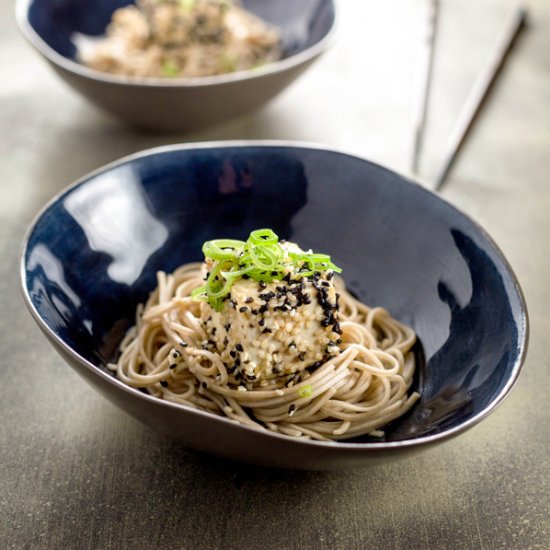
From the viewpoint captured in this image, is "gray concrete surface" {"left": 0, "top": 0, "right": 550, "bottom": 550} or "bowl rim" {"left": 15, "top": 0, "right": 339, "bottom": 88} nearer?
"gray concrete surface" {"left": 0, "top": 0, "right": 550, "bottom": 550}

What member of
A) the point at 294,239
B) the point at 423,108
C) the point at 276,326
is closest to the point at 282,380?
the point at 276,326

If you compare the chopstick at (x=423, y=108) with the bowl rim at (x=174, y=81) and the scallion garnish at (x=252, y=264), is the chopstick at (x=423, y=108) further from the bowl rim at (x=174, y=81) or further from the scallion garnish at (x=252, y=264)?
the scallion garnish at (x=252, y=264)

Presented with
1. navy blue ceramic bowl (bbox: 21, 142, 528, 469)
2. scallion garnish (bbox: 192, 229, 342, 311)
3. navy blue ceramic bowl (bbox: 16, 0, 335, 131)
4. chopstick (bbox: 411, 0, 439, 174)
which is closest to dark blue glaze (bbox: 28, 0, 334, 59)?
navy blue ceramic bowl (bbox: 16, 0, 335, 131)

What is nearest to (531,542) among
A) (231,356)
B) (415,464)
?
(415,464)

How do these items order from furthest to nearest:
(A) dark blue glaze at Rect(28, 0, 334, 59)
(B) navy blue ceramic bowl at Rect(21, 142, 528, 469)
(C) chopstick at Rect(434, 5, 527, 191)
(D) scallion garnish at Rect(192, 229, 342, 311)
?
(A) dark blue glaze at Rect(28, 0, 334, 59)
(C) chopstick at Rect(434, 5, 527, 191)
(D) scallion garnish at Rect(192, 229, 342, 311)
(B) navy blue ceramic bowl at Rect(21, 142, 528, 469)

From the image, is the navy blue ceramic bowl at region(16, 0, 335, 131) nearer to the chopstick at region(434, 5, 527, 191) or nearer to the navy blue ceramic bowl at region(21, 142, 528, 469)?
the navy blue ceramic bowl at region(21, 142, 528, 469)

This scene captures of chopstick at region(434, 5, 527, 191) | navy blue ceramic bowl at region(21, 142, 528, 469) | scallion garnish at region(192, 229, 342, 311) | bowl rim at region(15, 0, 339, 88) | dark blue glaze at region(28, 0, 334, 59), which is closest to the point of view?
navy blue ceramic bowl at region(21, 142, 528, 469)
